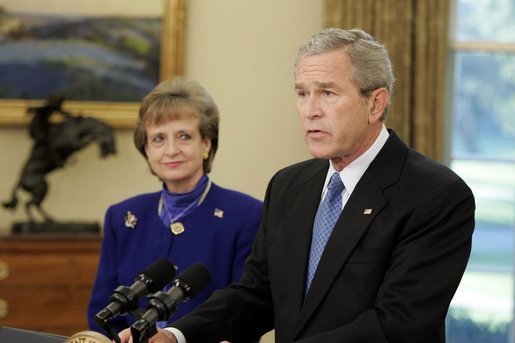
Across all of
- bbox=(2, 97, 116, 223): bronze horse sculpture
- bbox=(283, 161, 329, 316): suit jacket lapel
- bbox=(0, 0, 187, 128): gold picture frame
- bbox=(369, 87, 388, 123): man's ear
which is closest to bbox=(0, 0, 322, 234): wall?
bbox=(0, 0, 187, 128): gold picture frame

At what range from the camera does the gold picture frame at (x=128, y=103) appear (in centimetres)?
645

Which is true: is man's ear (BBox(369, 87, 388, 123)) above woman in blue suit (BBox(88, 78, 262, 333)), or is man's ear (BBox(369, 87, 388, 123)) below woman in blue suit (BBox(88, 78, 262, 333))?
above

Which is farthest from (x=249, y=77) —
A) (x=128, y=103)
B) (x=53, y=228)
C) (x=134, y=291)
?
(x=134, y=291)

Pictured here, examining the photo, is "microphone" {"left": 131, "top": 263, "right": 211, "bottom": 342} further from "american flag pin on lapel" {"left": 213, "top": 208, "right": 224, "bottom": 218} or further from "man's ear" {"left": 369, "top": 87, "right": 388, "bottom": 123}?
"american flag pin on lapel" {"left": 213, "top": 208, "right": 224, "bottom": 218}

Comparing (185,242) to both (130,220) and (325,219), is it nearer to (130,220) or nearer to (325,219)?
(130,220)

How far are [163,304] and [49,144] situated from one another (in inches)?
158

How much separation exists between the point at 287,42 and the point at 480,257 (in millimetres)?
2148

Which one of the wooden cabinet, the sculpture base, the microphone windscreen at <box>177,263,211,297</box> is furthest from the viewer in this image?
the sculpture base

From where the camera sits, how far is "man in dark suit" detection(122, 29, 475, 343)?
2.51 meters

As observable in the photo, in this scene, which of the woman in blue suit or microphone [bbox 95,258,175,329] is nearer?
microphone [bbox 95,258,175,329]

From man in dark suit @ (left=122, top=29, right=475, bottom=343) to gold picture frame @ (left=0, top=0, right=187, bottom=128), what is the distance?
150 inches

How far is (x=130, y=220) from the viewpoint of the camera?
12.2 ft

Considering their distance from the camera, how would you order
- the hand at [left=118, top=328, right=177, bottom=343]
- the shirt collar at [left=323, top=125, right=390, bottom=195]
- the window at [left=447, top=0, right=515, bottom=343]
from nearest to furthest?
the hand at [left=118, top=328, right=177, bottom=343] < the shirt collar at [left=323, top=125, right=390, bottom=195] < the window at [left=447, top=0, right=515, bottom=343]

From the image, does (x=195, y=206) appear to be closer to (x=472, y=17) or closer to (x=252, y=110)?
(x=252, y=110)
